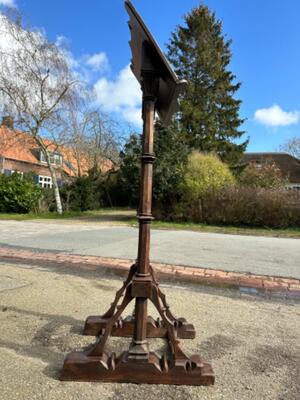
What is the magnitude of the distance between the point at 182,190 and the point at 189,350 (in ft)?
48.6

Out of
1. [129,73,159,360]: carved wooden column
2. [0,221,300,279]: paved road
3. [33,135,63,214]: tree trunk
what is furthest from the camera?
[33,135,63,214]: tree trunk

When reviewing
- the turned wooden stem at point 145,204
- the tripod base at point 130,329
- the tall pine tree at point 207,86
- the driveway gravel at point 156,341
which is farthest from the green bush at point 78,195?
the turned wooden stem at point 145,204

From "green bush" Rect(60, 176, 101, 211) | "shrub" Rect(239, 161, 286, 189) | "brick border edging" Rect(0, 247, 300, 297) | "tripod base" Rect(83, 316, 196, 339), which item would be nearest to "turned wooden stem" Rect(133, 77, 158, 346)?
"tripod base" Rect(83, 316, 196, 339)

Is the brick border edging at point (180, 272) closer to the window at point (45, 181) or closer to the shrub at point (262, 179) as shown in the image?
the shrub at point (262, 179)

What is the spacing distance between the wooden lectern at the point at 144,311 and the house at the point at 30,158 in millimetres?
19472

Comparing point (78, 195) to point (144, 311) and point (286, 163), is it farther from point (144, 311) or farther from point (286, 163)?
point (286, 163)

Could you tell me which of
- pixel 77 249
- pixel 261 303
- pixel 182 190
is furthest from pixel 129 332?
pixel 182 190

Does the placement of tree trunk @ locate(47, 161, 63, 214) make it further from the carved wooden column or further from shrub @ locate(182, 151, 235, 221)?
the carved wooden column

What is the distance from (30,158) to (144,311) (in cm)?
3773

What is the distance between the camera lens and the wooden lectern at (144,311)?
8.47ft

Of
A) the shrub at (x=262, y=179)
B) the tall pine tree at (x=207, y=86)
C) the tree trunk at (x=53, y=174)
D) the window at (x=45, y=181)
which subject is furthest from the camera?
the window at (x=45, y=181)

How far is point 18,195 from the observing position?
21.0 metres

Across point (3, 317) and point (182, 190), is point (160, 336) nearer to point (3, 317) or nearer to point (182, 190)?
point (3, 317)

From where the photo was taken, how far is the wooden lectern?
258 centimetres
